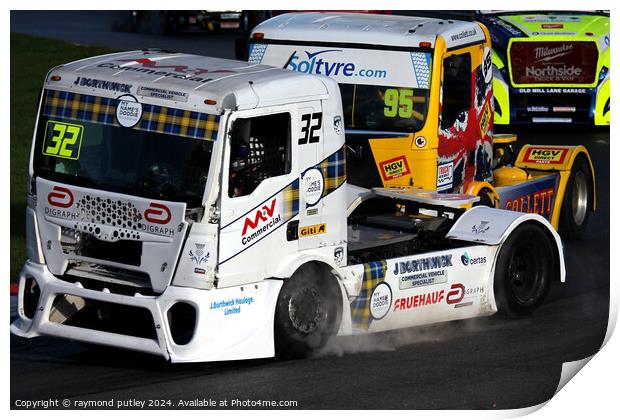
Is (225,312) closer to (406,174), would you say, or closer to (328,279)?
(328,279)

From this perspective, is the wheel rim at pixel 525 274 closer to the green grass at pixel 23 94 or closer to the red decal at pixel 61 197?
the red decal at pixel 61 197

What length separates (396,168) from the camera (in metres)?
12.2

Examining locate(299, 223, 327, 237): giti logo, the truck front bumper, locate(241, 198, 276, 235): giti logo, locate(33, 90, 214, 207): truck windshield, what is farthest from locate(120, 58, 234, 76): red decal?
the truck front bumper

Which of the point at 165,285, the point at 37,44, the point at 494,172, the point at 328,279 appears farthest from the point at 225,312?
the point at 37,44

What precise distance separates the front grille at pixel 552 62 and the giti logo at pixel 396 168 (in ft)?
17.6

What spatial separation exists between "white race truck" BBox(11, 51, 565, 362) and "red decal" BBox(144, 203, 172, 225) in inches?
0.4

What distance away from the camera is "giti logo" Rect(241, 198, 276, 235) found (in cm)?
894

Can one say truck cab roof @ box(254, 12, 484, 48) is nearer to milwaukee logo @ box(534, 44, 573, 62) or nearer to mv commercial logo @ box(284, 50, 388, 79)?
mv commercial logo @ box(284, 50, 388, 79)

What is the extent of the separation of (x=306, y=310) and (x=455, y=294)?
1.77 meters

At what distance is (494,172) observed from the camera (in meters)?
14.0

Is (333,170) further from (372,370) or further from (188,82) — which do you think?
(372,370)

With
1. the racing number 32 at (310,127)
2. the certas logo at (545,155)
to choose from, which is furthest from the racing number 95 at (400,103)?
the racing number 32 at (310,127)

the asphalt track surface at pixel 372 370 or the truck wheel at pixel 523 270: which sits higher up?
the truck wheel at pixel 523 270

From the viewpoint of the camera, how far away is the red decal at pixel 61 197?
9.24 metres
